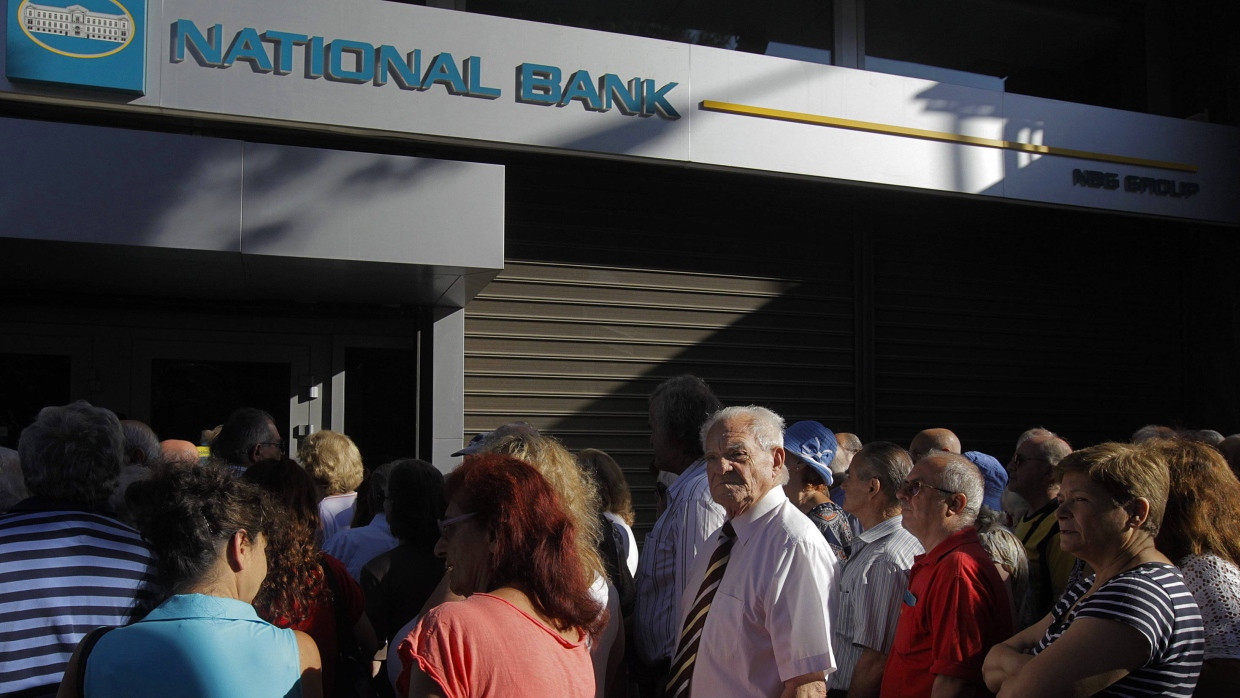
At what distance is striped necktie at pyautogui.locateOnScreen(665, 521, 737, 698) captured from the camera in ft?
10.6

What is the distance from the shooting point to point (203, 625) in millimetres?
2262

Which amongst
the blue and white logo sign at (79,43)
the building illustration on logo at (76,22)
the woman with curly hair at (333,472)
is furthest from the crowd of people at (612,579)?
the building illustration on logo at (76,22)

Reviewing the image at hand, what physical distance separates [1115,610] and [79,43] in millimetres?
6611

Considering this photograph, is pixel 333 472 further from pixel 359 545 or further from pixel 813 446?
pixel 813 446

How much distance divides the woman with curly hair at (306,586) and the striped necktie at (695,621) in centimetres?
111

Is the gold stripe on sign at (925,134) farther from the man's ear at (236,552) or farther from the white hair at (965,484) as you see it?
the man's ear at (236,552)

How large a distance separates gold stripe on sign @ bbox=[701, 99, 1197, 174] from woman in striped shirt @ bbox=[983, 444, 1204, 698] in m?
5.59

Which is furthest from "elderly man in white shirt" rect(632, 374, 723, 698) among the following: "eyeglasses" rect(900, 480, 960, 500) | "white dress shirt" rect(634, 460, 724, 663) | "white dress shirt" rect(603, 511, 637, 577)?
"eyeglasses" rect(900, 480, 960, 500)

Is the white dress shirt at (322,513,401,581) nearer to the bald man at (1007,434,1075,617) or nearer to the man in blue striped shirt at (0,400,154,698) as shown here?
the man in blue striped shirt at (0,400,154,698)

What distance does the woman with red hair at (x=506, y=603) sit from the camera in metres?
2.08

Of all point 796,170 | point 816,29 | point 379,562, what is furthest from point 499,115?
point 379,562

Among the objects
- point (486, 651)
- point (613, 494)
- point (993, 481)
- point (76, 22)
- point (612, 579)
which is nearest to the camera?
point (486, 651)

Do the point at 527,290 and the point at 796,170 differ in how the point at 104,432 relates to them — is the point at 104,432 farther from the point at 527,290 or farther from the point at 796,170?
the point at 796,170

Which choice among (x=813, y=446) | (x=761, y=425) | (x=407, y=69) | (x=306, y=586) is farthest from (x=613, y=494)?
(x=407, y=69)
